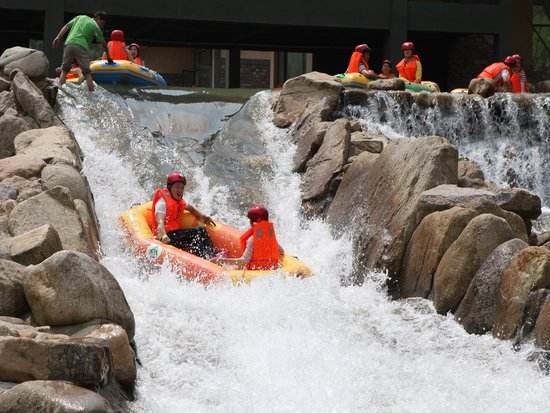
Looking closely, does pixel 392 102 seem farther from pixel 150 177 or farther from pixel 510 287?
pixel 510 287

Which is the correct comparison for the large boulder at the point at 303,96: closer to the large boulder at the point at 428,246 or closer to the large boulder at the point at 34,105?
the large boulder at the point at 34,105

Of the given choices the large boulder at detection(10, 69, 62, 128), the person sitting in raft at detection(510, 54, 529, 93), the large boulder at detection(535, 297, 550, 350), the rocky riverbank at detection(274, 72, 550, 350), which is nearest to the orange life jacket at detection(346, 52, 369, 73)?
the person sitting in raft at detection(510, 54, 529, 93)

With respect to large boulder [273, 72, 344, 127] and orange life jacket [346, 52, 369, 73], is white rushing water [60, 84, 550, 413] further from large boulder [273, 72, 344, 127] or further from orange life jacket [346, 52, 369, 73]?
orange life jacket [346, 52, 369, 73]

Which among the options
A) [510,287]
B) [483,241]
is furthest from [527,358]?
[483,241]

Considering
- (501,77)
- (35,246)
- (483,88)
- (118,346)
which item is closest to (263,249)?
(35,246)

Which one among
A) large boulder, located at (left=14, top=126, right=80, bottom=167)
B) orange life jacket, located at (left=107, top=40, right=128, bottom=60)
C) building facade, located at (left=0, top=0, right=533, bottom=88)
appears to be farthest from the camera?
building facade, located at (left=0, top=0, right=533, bottom=88)

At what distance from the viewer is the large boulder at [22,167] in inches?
411

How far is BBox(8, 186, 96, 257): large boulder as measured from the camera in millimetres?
8664

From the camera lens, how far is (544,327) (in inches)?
313

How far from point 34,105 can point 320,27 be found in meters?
11.4

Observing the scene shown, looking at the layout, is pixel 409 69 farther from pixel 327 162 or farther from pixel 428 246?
pixel 428 246

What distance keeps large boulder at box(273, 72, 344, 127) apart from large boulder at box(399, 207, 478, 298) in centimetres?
532

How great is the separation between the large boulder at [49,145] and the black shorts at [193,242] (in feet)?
4.85

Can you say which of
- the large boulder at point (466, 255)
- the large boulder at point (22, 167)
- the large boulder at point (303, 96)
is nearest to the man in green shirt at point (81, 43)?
the large boulder at point (303, 96)
